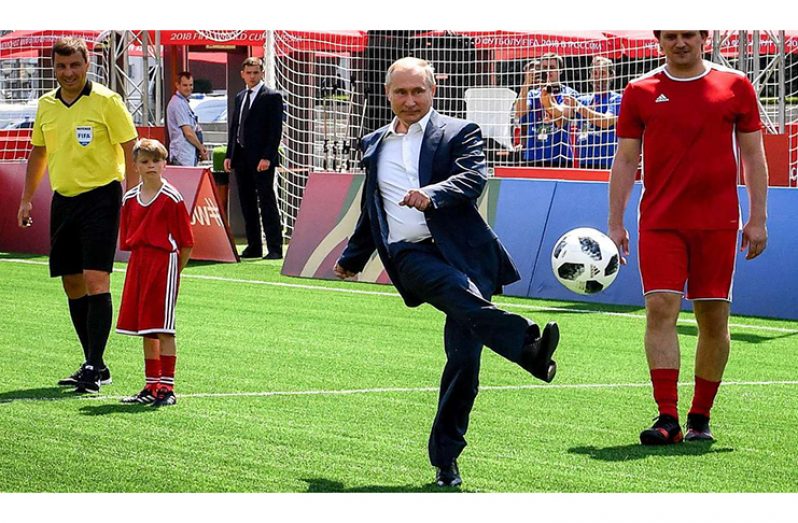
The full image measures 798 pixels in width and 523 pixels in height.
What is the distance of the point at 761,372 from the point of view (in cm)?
1032

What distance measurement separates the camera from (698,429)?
25.7ft

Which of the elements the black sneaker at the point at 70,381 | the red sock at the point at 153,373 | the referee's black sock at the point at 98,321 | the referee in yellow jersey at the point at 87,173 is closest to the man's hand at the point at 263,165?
the referee in yellow jersey at the point at 87,173

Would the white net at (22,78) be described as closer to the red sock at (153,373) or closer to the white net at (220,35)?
the white net at (220,35)

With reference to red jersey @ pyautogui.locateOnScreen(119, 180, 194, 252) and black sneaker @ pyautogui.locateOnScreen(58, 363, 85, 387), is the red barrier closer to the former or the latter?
black sneaker @ pyautogui.locateOnScreen(58, 363, 85, 387)

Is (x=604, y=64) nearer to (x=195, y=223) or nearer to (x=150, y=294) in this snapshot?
(x=195, y=223)

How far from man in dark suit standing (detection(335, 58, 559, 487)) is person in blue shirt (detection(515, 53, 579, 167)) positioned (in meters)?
13.0

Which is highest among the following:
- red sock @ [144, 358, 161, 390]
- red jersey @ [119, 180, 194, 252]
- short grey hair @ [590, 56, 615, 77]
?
short grey hair @ [590, 56, 615, 77]

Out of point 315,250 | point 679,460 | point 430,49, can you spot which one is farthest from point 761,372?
point 430,49

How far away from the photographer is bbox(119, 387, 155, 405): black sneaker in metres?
8.77

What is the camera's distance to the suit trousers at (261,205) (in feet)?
61.1

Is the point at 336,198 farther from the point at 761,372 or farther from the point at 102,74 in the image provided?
the point at 102,74

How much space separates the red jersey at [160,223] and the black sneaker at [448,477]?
10.2 ft

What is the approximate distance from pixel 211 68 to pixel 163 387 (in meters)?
36.7

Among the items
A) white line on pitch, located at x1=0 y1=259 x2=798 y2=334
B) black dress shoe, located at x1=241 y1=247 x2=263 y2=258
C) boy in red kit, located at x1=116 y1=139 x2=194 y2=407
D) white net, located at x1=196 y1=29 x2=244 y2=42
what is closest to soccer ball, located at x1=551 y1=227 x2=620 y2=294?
white line on pitch, located at x1=0 y1=259 x2=798 y2=334
